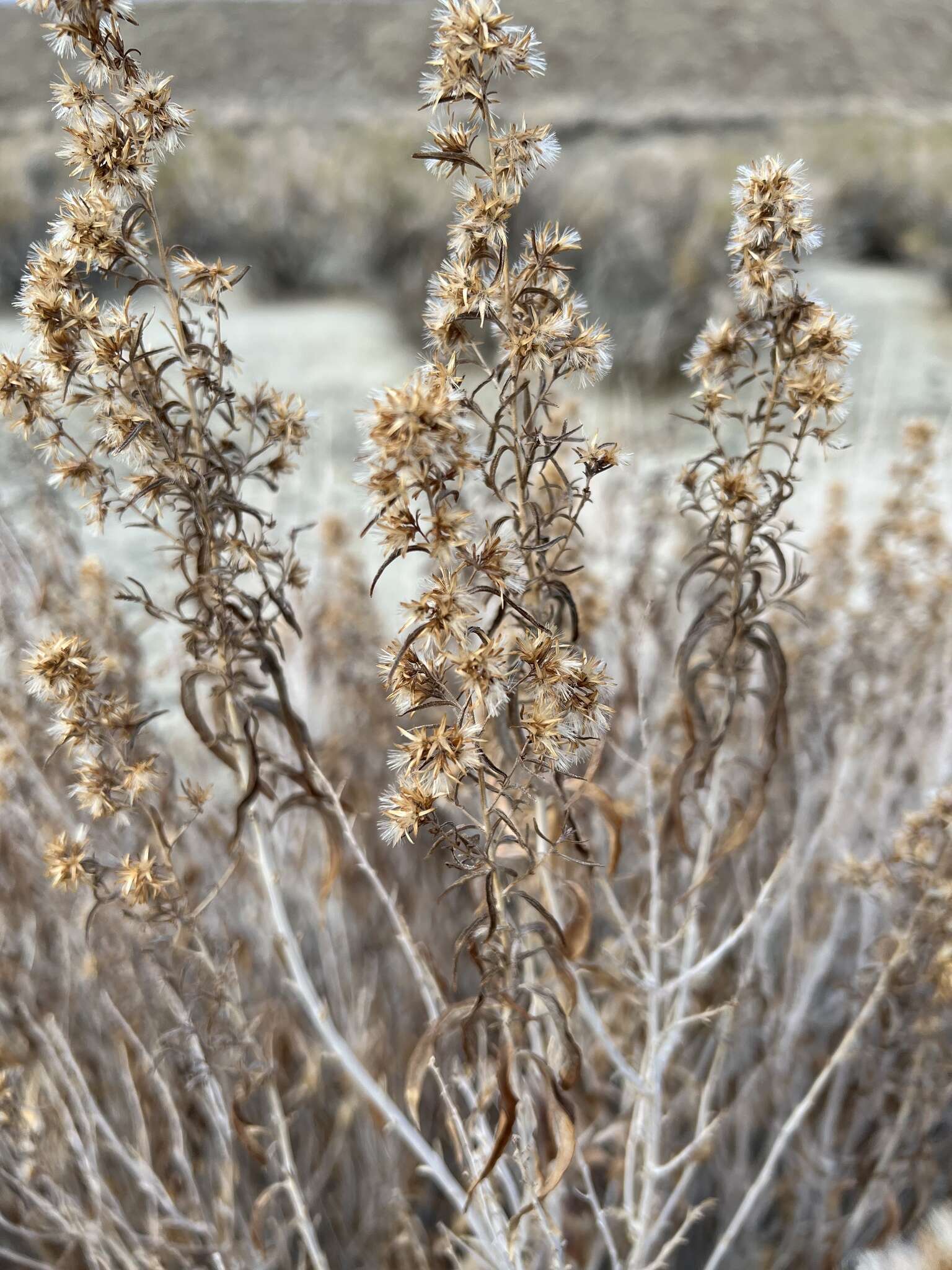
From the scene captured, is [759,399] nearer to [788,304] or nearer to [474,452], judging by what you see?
[788,304]

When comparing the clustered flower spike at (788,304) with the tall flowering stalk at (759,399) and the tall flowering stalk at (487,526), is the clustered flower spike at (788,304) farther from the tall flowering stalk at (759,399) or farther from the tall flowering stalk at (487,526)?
the tall flowering stalk at (487,526)

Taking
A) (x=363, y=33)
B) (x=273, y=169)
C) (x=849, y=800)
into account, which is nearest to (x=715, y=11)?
(x=363, y=33)

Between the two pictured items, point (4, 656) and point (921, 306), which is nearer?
point (4, 656)

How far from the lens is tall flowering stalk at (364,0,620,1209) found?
666 millimetres

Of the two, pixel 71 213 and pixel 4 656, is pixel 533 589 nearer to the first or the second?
pixel 71 213

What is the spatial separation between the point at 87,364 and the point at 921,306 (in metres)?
7.49

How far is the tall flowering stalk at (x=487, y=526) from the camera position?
666 mm

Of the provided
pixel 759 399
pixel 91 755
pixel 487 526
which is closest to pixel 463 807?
pixel 487 526

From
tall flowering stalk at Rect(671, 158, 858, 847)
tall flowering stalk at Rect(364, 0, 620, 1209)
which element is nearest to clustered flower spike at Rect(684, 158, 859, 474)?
tall flowering stalk at Rect(671, 158, 858, 847)

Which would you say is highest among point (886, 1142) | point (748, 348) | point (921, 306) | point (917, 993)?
point (921, 306)

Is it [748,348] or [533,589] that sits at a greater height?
[748,348]

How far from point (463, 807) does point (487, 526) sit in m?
0.25

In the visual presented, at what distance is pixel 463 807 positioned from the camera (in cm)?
81

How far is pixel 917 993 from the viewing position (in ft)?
4.22
